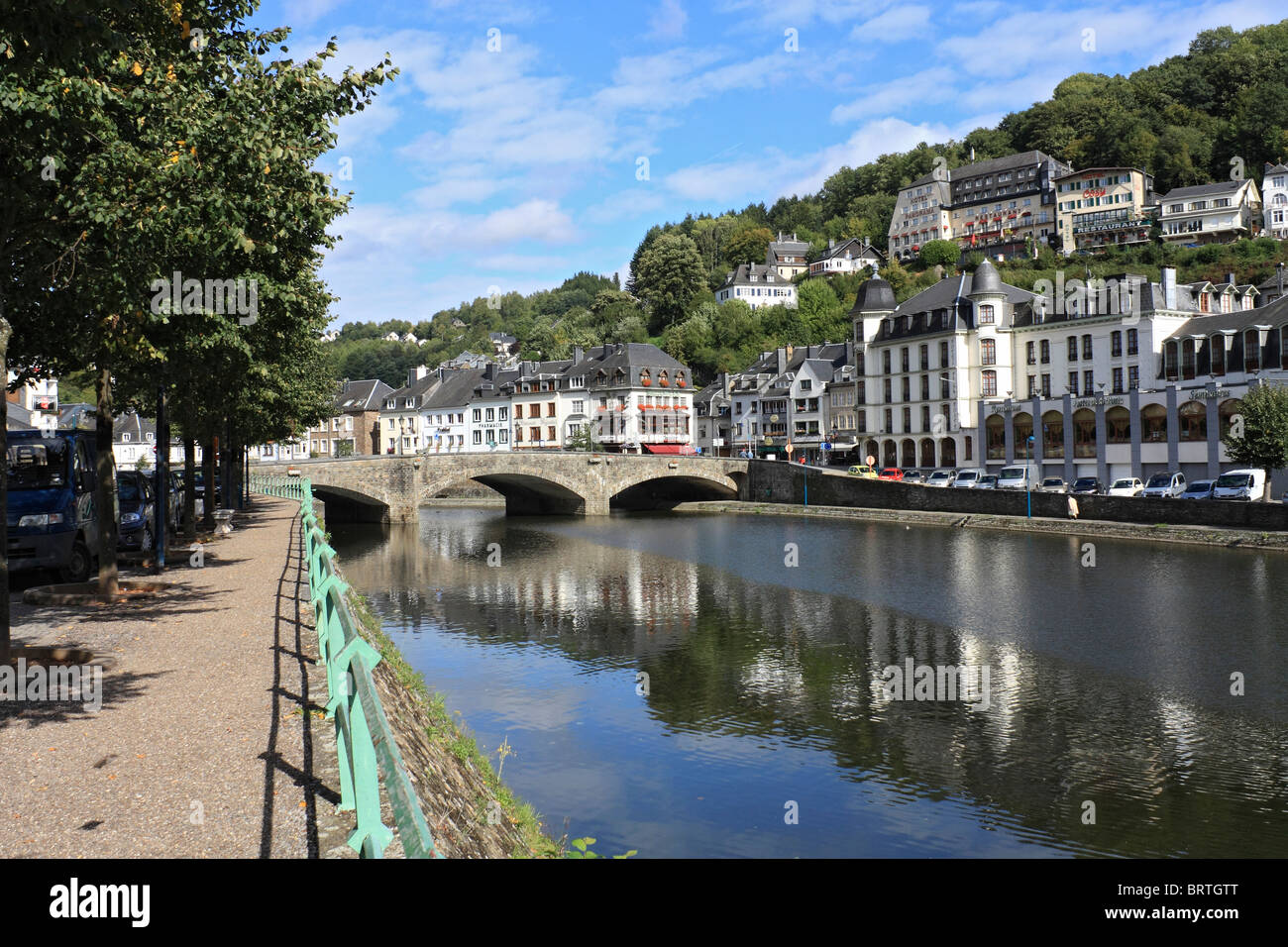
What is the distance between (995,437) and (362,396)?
8367cm

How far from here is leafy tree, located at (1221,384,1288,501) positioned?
46.7 metres

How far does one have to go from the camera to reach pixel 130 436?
115 m

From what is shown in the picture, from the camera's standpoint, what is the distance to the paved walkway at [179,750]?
6215mm

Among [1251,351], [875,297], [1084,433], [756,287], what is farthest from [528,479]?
[756,287]

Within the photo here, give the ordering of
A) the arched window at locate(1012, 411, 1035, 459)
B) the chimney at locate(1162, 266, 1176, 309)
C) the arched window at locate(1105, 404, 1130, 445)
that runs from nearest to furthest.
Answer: the arched window at locate(1105, 404, 1130, 445) < the chimney at locate(1162, 266, 1176, 309) < the arched window at locate(1012, 411, 1035, 459)

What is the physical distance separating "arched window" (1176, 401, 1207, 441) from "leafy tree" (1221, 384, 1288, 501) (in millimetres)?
8424

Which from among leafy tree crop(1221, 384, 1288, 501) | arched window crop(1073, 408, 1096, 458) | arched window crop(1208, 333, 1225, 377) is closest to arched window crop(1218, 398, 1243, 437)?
leafy tree crop(1221, 384, 1288, 501)

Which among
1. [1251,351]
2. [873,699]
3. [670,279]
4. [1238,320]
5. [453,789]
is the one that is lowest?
[873,699]

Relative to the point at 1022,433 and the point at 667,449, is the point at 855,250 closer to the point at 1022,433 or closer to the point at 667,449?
the point at 667,449

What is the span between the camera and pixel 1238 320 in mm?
61688

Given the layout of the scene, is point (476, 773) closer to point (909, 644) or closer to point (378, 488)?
point (909, 644)

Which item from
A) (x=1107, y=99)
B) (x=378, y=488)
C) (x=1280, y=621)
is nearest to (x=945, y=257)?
(x=1107, y=99)

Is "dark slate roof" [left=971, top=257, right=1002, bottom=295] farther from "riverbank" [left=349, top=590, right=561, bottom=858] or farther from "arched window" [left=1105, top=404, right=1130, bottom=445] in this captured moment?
"riverbank" [left=349, top=590, right=561, bottom=858]
